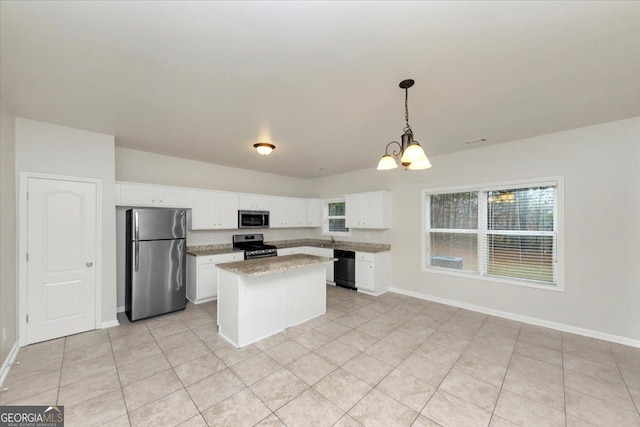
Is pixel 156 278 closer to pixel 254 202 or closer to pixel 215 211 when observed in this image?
pixel 215 211

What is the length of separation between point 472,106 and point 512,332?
10.0 feet

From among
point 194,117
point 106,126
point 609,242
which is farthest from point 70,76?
point 609,242

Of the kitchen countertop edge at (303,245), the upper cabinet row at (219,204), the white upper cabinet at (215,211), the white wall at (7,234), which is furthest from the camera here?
the kitchen countertop edge at (303,245)

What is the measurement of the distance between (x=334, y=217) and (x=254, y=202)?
2155mm

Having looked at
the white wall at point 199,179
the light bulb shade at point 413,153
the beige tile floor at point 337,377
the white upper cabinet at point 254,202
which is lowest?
the beige tile floor at point 337,377

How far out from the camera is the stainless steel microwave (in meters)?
5.44

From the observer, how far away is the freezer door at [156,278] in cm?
376

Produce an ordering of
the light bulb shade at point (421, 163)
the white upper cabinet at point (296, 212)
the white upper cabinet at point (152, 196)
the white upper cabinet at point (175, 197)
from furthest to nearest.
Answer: the white upper cabinet at point (296, 212)
the white upper cabinet at point (175, 197)
the white upper cabinet at point (152, 196)
the light bulb shade at point (421, 163)

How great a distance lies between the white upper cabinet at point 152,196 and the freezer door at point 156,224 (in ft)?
0.98

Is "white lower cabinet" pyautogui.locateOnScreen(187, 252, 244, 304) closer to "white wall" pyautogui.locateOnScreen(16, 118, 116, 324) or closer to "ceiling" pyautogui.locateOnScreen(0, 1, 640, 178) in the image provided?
"white wall" pyautogui.locateOnScreen(16, 118, 116, 324)

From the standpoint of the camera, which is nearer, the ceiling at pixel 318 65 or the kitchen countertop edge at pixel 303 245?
the ceiling at pixel 318 65

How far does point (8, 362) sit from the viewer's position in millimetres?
2641

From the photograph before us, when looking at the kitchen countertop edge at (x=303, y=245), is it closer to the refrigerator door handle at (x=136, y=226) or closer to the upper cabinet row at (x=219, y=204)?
the upper cabinet row at (x=219, y=204)

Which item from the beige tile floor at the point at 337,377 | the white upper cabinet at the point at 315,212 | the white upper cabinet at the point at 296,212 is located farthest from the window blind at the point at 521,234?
the white upper cabinet at the point at 296,212
